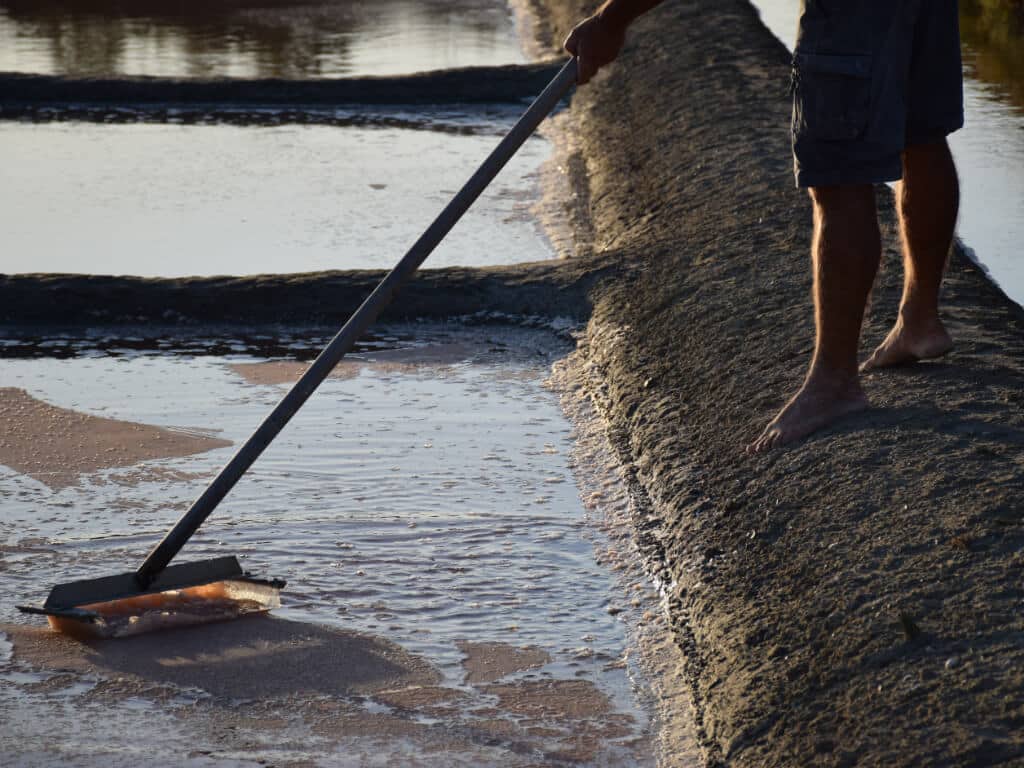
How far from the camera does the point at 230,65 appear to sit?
8.55 m

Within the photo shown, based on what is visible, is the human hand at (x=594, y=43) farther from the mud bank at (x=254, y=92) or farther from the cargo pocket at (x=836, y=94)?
the mud bank at (x=254, y=92)

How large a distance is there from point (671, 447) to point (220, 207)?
2.92 meters

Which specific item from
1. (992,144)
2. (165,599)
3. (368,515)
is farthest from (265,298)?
(992,144)

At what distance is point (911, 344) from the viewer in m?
2.87

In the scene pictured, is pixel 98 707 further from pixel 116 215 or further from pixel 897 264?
pixel 116 215

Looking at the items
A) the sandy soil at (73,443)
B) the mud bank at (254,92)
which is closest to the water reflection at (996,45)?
the mud bank at (254,92)

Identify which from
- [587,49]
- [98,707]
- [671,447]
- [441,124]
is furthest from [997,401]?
[441,124]

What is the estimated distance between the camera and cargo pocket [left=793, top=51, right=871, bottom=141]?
2.49 metres

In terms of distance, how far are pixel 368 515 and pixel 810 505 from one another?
86cm

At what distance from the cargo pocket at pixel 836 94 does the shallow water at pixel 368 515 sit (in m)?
0.85

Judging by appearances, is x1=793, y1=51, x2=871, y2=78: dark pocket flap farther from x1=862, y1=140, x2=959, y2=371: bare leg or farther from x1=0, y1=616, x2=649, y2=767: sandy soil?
x1=0, y1=616, x2=649, y2=767: sandy soil

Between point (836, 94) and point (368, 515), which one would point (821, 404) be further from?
point (368, 515)

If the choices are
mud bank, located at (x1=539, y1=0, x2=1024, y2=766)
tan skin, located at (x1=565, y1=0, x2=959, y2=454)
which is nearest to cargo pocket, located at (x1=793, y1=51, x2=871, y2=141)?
tan skin, located at (x1=565, y1=0, x2=959, y2=454)

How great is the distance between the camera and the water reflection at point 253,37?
8516 mm
